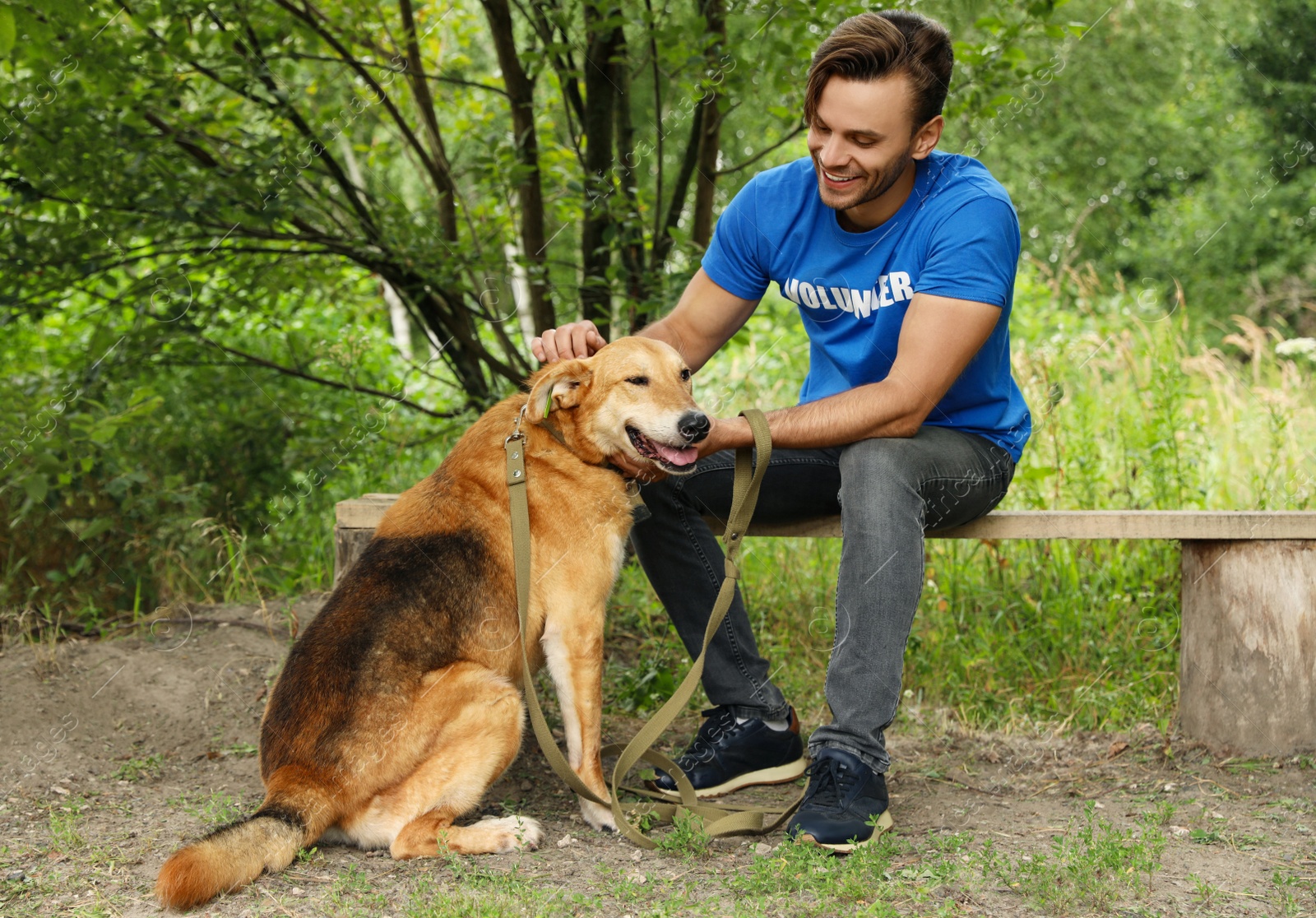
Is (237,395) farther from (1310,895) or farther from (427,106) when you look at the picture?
(1310,895)

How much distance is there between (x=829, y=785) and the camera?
279 cm

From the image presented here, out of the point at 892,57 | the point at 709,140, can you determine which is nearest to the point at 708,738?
the point at 892,57

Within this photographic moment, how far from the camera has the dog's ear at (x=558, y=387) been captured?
3.06 metres

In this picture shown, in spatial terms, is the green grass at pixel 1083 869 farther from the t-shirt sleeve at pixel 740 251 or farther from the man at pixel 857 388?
the t-shirt sleeve at pixel 740 251

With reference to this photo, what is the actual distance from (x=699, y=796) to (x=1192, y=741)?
1744mm

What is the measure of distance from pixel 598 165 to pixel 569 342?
1.83 m

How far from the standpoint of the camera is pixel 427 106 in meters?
5.12

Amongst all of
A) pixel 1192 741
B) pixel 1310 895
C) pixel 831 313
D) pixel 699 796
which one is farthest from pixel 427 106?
pixel 1310 895

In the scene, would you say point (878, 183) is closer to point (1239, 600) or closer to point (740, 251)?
point (740, 251)

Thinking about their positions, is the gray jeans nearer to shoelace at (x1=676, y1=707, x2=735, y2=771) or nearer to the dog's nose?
shoelace at (x1=676, y1=707, x2=735, y2=771)

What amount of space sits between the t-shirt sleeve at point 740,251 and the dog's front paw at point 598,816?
67.8 inches

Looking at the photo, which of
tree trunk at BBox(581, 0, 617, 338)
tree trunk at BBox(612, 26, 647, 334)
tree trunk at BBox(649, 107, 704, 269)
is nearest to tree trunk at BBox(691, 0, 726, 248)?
tree trunk at BBox(649, 107, 704, 269)

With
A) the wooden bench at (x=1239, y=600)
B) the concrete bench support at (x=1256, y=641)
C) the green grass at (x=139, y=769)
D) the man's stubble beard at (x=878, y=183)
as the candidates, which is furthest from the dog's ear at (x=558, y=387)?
the concrete bench support at (x=1256, y=641)

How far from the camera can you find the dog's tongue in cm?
303
